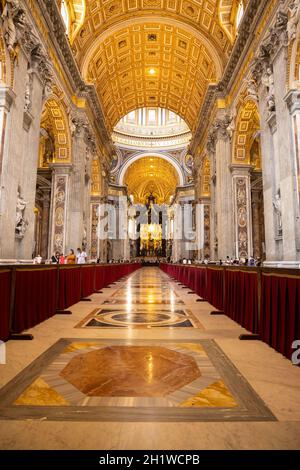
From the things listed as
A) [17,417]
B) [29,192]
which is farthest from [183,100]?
[17,417]

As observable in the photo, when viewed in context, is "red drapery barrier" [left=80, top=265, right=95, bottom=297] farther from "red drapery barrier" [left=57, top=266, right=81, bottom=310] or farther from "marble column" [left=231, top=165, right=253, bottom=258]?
"marble column" [left=231, top=165, right=253, bottom=258]

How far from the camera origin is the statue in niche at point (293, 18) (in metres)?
7.00

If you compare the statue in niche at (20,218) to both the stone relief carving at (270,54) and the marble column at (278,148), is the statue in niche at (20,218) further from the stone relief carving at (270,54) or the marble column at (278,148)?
the stone relief carving at (270,54)

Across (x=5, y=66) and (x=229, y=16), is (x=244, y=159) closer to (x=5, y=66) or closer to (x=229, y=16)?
(x=229, y=16)

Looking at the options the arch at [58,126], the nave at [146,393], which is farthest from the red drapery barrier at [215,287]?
the arch at [58,126]

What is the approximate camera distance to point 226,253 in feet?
42.5

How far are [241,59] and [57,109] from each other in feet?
23.3

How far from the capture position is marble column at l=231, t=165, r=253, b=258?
12602mm

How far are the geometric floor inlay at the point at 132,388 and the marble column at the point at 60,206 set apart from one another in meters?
10.1

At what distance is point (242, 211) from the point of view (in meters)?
13.0

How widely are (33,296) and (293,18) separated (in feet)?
26.0

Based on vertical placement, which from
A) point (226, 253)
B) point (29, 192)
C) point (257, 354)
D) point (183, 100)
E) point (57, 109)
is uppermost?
point (183, 100)

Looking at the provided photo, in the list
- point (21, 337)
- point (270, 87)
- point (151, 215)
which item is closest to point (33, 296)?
point (21, 337)
